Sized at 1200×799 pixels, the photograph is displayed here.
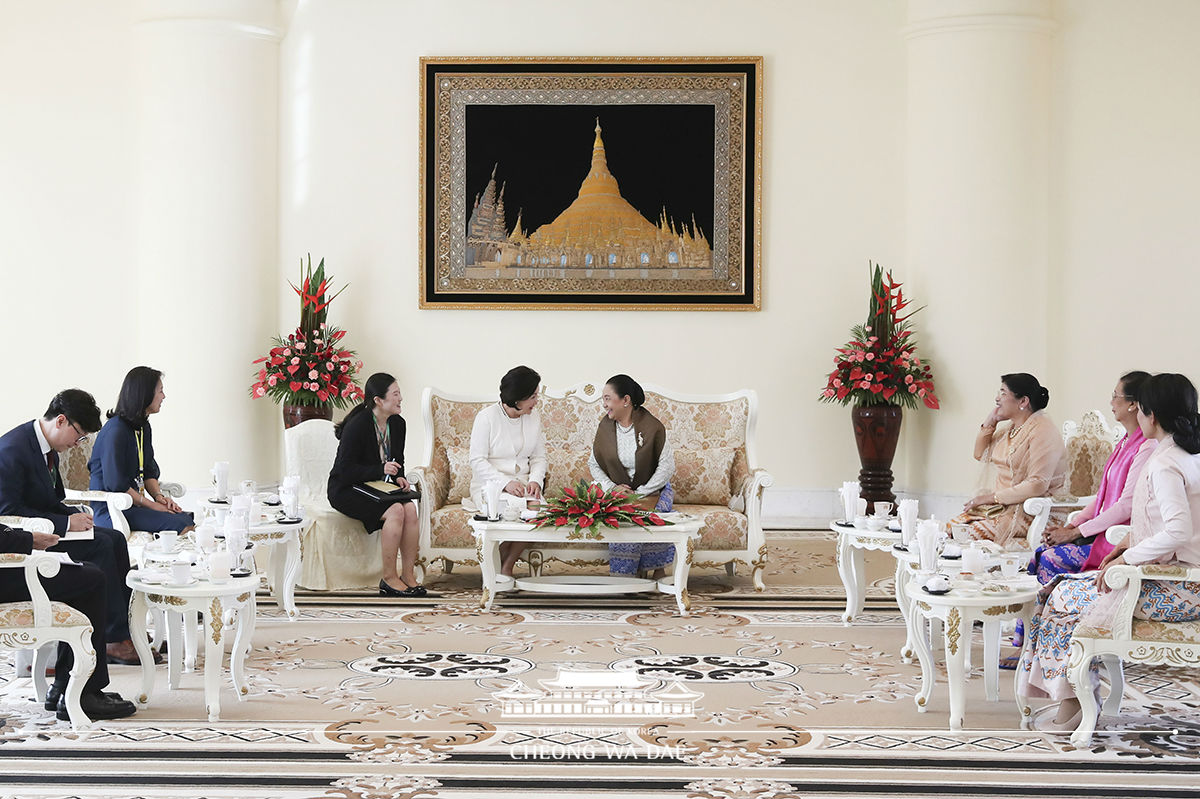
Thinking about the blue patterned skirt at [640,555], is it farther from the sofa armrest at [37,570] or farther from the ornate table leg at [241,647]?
the sofa armrest at [37,570]

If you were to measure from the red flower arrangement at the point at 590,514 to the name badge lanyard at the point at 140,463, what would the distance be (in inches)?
83.3

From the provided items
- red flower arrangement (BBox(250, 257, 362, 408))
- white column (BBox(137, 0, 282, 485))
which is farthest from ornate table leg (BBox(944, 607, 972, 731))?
white column (BBox(137, 0, 282, 485))

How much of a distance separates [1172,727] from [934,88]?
636cm

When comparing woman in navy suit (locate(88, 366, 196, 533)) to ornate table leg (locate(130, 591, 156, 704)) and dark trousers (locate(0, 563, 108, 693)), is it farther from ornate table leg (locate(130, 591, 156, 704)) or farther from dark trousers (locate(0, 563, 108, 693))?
dark trousers (locate(0, 563, 108, 693))

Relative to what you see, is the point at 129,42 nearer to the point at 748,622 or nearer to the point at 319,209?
the point at 319,209

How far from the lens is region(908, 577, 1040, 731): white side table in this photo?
14.8 feet

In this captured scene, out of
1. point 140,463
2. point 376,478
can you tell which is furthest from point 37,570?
point 376,478

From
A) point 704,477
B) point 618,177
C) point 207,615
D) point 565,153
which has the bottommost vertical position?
point 207,615

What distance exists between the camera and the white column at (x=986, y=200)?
31.1ft

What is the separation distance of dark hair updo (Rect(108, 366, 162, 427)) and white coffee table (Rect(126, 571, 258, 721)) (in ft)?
4.82

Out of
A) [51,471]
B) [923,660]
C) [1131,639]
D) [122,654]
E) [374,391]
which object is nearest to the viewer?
[1131,639]

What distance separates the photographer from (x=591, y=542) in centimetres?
672

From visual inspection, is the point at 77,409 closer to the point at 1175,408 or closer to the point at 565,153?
the point at 1175,408

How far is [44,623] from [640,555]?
3.61 metres
